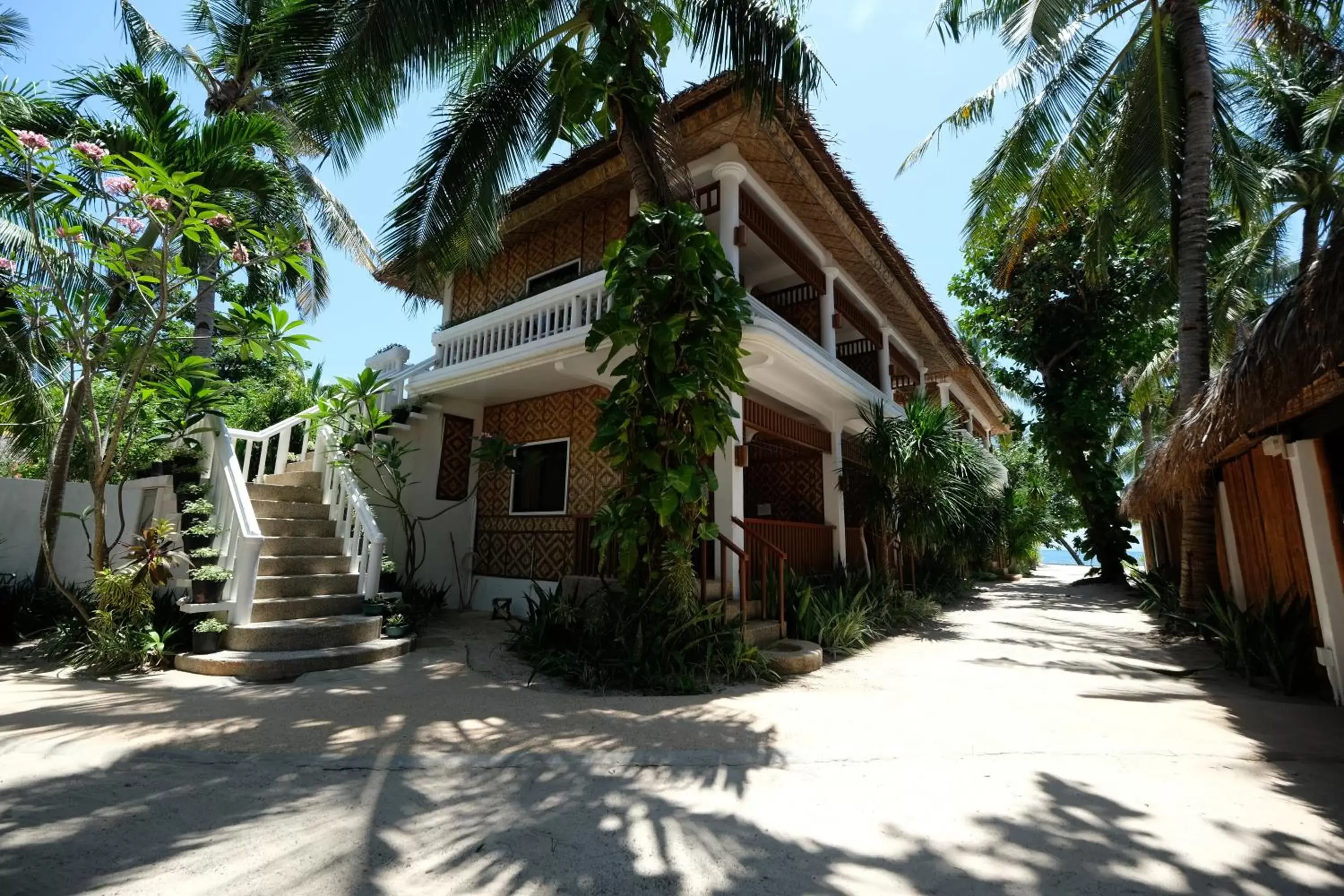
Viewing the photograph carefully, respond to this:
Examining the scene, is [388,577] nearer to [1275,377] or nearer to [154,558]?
[154,558]

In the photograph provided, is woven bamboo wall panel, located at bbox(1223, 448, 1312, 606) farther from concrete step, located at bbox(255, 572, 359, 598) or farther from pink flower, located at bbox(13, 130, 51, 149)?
pink flower, located at bbox(13, 130, 51, 149)

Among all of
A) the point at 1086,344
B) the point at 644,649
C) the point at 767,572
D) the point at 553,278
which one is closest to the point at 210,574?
the point at 644,649

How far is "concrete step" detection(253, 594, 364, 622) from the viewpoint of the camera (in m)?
5.50

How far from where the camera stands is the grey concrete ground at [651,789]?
7.07 ft

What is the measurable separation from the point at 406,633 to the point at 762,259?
7.31 meters

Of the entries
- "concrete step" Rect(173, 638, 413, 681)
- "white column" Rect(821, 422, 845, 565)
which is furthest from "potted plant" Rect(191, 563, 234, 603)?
"white column" Rect(821, 422, 845, 565)

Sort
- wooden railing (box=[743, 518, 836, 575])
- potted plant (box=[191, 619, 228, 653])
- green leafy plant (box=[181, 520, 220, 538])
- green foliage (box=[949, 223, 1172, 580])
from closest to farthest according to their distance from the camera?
1. potted plant (box=[191, 619, 228, 653])
2. green leafy plant (box=[181, 520, 220, 538])
3. wooden railing (box=[743, 518, 836, 575])
4. green foliage (box=[949, 223, 1172, 580])

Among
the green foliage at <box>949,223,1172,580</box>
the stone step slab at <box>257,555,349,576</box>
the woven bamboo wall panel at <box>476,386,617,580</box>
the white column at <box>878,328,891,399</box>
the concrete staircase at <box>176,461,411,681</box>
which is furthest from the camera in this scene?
the green foliage at <box>949,223,1172,580</box>

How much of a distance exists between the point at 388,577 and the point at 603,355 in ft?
11.6

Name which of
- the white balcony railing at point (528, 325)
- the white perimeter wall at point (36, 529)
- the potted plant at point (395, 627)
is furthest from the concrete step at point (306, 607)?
the white balcony railing at point (528, 325)

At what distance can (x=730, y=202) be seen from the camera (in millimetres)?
7371

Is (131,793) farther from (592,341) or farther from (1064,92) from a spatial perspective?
(1064,92)

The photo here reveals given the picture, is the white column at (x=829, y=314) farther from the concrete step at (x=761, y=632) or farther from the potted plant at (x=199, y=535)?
the potted plant at (x=199, y=535)

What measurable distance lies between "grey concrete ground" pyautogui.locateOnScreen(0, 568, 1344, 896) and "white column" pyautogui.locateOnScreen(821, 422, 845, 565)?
480 cm
